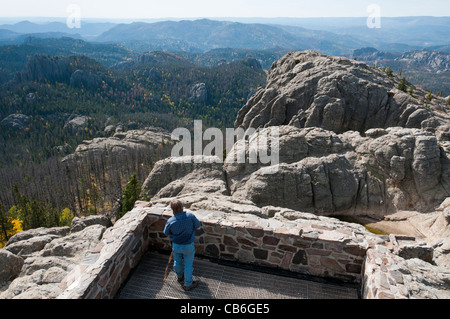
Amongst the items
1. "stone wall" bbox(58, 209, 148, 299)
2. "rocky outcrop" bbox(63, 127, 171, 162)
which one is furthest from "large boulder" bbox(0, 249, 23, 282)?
"rocky outcrop" bbox(63, 127, 171, 162)

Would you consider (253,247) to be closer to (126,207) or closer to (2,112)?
(126,207)

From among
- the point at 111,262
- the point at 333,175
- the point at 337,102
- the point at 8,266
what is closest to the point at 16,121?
the point at 337,102

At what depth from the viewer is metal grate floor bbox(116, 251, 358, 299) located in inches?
328

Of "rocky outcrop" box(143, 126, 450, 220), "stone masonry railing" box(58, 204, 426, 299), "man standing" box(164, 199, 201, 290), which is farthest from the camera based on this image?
"rocky outcrop" box(143, 126, 450, 220)

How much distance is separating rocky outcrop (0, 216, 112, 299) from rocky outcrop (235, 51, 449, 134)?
36.0 m

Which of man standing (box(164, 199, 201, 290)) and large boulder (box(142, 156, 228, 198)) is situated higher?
man standing (box(164, 199, 201, 290))

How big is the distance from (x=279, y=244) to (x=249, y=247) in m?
1.00

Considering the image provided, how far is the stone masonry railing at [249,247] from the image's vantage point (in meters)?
7.88

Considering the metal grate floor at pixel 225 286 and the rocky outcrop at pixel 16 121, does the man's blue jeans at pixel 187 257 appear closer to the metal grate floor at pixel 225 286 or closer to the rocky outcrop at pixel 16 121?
the metal grate floor at pixel 225 286

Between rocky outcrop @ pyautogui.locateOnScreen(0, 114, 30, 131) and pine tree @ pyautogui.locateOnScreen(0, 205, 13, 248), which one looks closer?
pine tree @ pyautogui.locateOnScreen(0, 205, 13, 248)

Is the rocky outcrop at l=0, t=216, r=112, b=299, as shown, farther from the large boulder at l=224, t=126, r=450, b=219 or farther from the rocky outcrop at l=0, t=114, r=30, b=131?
the rocky outcrop at l=0, t=114, r=30, b=131

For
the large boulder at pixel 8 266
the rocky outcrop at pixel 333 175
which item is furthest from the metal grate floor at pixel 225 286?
the rocky outcrop at pixel 333 175

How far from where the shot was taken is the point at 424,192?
95.3 feet

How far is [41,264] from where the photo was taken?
35.8ft
